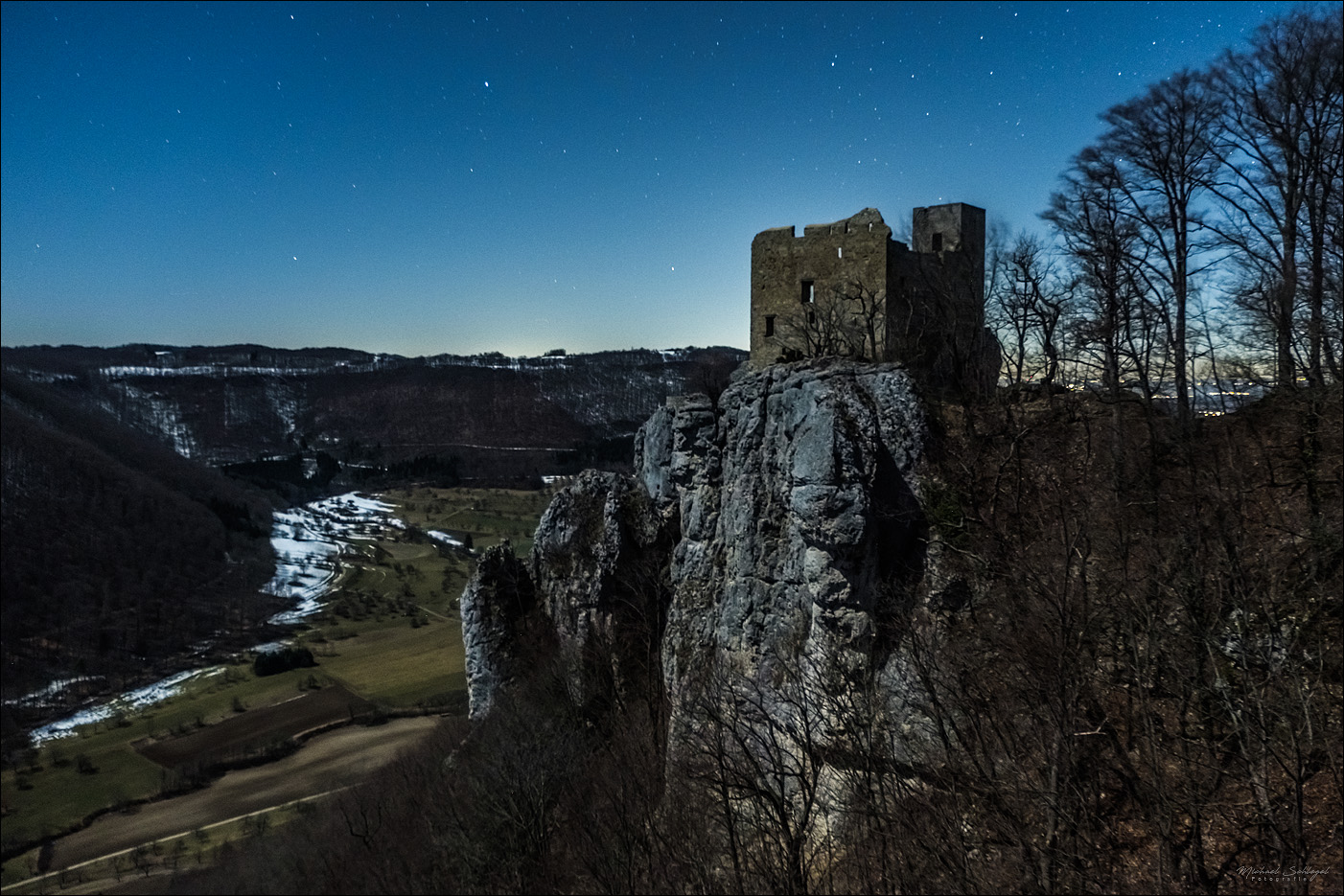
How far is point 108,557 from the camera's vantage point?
356ft

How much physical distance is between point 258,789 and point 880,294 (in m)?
52.0

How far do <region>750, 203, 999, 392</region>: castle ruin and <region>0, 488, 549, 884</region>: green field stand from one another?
150 feet

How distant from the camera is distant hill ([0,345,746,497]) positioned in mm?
132500

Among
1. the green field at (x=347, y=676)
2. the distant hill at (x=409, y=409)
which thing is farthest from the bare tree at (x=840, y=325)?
the distant hill at (x=409, y=409)

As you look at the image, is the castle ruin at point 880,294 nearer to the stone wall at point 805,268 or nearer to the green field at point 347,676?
the stone wall at point 805,268

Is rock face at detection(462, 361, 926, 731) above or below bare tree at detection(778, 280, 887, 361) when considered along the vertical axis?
below

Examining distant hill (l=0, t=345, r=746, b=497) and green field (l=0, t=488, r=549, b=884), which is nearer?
green field (l=0, t=488, r=549, b=884)

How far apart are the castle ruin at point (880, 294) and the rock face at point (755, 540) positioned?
7.40 feet

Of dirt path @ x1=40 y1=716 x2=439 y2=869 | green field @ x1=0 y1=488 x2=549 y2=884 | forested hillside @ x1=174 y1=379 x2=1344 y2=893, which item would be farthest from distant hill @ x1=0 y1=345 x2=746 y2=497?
forested hillside @ x1=174 y1=379 x2=1344 y2=893

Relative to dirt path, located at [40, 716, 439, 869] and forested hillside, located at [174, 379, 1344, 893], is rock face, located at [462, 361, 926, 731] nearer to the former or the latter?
forested hillside, located at [174, 379, 1344, 893]

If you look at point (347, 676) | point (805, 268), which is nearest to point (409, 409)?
point (347, 676)

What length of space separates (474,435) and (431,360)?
24.0 metres

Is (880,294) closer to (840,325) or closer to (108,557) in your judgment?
(840,325)

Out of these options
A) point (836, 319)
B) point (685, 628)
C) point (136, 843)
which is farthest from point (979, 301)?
point (136, 843)
